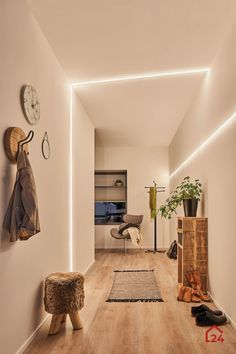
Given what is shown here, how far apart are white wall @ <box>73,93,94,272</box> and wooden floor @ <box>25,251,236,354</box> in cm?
92

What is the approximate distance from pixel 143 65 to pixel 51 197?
6.19ft

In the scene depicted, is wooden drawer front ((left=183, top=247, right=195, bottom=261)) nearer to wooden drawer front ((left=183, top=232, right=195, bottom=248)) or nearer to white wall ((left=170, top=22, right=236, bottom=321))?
wooden drawer front ((left=183, top=232, right=195, bottom=248))

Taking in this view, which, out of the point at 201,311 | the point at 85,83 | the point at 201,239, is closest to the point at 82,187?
the point at 85,83

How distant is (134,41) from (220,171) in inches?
63.5

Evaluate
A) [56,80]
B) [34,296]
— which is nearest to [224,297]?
[34,296]

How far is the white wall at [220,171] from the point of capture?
3.06 m

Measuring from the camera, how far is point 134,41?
3311 mm

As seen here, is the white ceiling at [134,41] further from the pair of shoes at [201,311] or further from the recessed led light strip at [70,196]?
the pair of shoes at [201,311]

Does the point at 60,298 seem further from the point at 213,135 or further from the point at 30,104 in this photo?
the point at 213,135

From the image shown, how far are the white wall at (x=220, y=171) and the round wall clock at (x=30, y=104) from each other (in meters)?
1.80

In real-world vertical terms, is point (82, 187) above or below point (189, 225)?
above

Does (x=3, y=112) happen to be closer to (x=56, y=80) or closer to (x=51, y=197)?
(x=51, y=197)

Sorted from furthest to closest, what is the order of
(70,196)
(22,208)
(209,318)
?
(70,196) < (209,318) < (22,208)

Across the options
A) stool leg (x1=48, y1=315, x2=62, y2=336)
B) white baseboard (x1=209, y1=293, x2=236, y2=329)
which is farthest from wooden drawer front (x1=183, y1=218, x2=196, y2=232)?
stool leg (x1=48, y1=315, x2=62, y2=336)
